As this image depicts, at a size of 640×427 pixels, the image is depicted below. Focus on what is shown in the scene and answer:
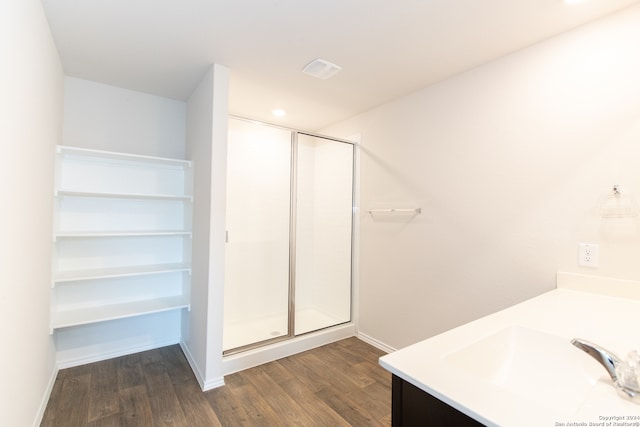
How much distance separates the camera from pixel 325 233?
3330 mm

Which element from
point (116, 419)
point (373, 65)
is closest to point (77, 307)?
point (116, 419)

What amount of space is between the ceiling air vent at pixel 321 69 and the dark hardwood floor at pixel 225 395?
2.34 metres

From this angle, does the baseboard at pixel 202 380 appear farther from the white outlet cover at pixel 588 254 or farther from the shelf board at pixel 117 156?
the white outlet cover at pixel 588 254

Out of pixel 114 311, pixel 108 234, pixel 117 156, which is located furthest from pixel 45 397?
pixel 117 156

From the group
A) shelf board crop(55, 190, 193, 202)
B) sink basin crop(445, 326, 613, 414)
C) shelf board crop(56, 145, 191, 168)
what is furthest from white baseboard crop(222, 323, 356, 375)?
sink basin crop(445, 326, 613, 414)

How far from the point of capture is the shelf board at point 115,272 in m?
2.26

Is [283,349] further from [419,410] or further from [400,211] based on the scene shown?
[419,410]

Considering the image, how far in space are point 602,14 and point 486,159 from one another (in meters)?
0.91

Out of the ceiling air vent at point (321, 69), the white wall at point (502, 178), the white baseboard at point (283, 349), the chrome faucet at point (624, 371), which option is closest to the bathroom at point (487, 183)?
the white wall at point (502, 178)

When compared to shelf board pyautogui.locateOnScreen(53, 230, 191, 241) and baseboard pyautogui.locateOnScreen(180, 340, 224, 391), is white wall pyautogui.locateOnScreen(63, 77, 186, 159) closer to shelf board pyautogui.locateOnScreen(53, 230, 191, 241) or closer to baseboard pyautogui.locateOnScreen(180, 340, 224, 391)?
shelf board pyautogui.locateOnScreen(53, 230, 191, 241)

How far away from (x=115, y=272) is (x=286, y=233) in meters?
1.46

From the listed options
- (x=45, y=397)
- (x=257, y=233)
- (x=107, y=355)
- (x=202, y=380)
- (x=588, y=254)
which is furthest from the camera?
(x=257, y=233)

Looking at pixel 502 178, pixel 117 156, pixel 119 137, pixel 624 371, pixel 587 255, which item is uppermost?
pixel 119 137

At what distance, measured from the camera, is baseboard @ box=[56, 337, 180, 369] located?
245 centimetres
